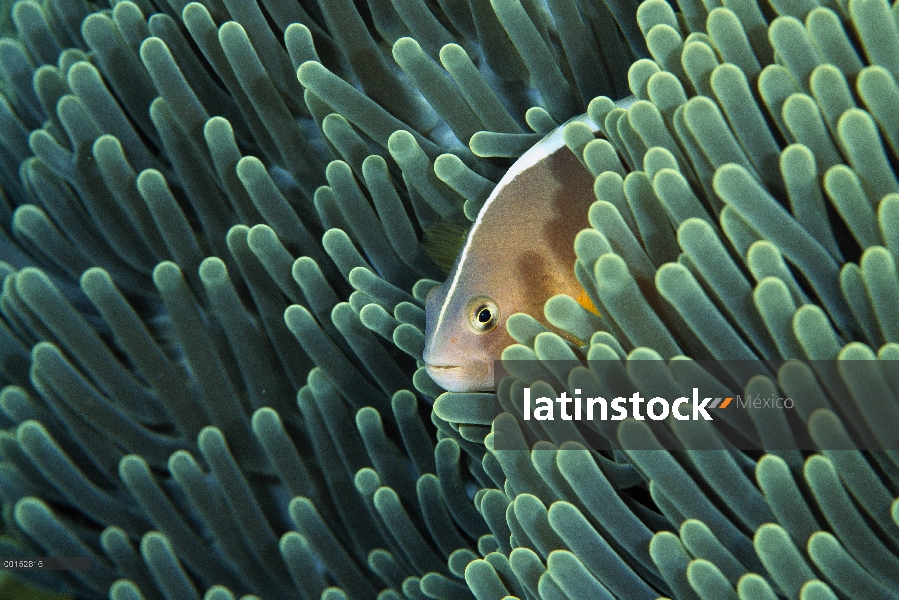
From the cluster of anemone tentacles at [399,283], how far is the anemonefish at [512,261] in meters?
0.07

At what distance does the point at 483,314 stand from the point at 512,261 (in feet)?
0.31

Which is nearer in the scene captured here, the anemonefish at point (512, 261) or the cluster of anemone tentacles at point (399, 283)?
the cluster of anemone tentacles at point (399, 283)

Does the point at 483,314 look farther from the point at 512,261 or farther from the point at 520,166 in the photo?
the point at 520,166

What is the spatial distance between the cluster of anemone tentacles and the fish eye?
0.30 ft

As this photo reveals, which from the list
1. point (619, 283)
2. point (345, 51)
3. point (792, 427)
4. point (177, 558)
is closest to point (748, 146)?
point (619, 283)

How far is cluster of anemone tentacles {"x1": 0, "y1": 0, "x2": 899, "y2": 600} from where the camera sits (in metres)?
0.89

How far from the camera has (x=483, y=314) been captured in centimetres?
114

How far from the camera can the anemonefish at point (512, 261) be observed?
1126mm

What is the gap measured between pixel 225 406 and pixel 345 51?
757 millimetres

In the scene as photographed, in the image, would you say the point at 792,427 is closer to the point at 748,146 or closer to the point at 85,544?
the point at 748,146

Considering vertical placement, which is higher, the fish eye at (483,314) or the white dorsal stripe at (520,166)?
the white dorsal stripe at (520,166)

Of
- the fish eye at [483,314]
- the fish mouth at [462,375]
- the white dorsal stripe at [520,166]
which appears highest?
the white dorsal stripe at [520,166]

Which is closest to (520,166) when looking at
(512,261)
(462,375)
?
(512,261)

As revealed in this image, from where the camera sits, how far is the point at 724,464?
885 mm
